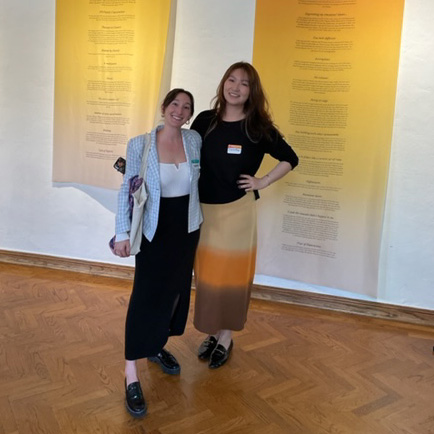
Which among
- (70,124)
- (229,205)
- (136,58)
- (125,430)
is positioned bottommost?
(125,430)

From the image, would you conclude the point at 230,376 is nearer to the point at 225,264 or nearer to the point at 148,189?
the point at 225,264

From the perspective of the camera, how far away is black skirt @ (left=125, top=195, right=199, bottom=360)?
82.8 inches

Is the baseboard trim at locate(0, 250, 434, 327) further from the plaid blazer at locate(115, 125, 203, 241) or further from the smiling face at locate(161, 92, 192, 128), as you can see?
the smiling face at locate(161, 92, 192, 128)

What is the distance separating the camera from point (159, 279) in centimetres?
214

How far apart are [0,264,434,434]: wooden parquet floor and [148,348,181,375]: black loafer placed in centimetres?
4

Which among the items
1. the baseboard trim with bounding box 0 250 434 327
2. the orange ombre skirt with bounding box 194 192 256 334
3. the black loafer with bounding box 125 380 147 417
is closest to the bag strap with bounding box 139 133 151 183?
the orange ombre skirt with bounding box 194 192 256 334

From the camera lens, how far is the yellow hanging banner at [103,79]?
342 cm

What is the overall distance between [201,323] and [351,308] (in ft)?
4.41

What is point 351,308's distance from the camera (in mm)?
3396

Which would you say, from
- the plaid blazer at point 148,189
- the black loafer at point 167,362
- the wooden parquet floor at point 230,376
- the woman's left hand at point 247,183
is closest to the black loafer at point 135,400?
the wooden parquet floor at point 230,376

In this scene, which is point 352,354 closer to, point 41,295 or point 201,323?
point 201,323

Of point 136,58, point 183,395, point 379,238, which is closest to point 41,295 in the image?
point 183,395

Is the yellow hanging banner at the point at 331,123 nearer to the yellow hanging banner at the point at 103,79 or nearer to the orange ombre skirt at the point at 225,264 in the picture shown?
the yellow hanging banner at the point at 103,79

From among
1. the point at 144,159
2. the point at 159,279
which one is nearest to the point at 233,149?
the point at 144,159
